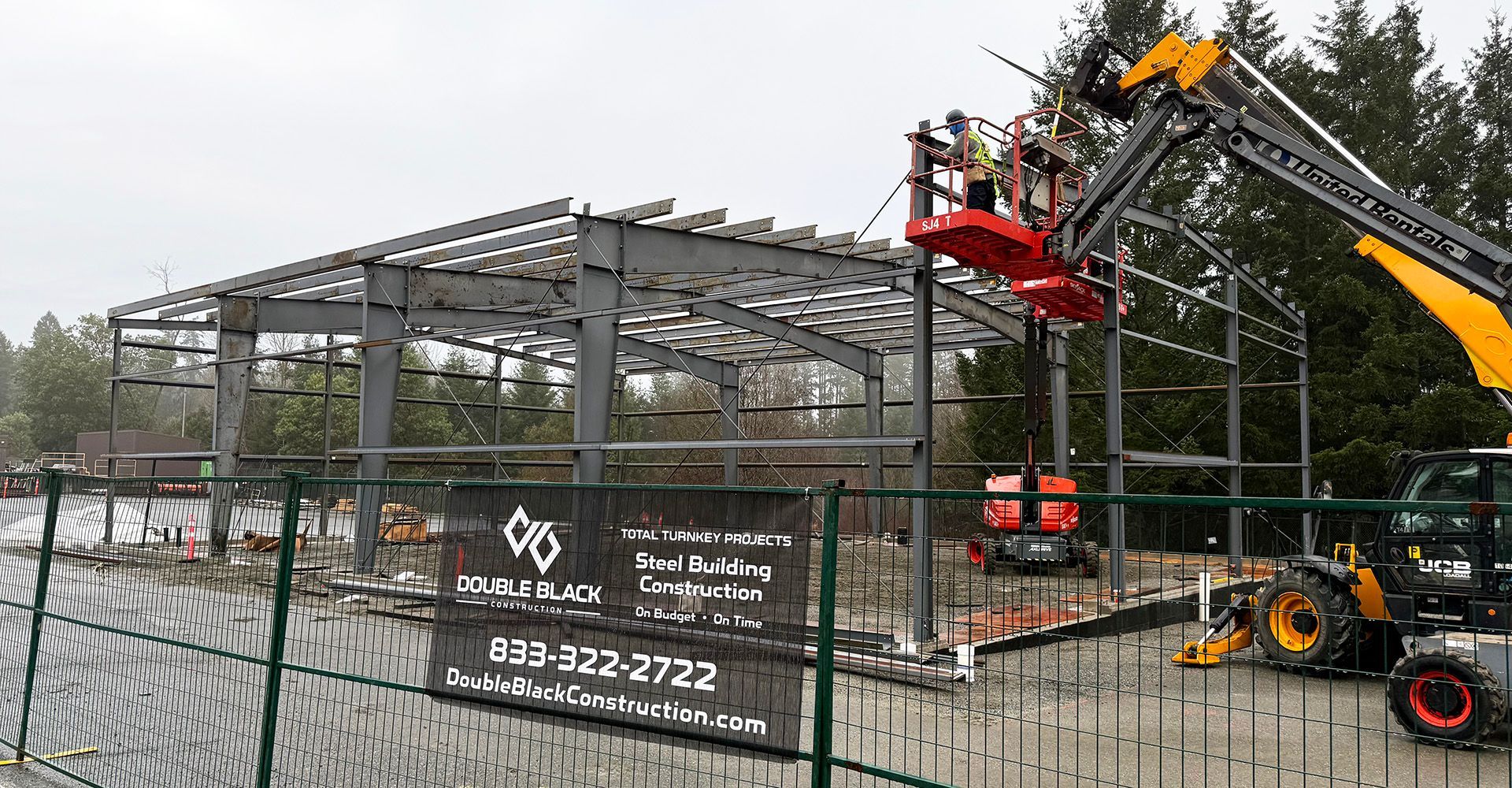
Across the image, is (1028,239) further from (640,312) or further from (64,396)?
(64,396)

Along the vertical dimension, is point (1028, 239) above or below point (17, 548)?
above

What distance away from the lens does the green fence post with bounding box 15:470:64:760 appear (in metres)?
6.66

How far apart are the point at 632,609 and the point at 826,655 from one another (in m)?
1.03

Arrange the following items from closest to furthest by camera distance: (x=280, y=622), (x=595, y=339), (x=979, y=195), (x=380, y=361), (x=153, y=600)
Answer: (x=280, y=622), (x=153, y=600), (x=979, y=195), (x=595, y=339), (x=380, y=361)

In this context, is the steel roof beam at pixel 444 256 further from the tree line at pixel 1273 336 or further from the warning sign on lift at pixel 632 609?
the warning sign on lift at pixel 632 609

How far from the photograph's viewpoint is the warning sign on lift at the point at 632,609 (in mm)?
4273

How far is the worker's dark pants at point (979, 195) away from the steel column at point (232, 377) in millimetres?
14804

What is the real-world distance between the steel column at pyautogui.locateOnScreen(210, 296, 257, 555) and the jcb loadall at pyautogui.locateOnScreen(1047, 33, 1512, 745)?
1592cm

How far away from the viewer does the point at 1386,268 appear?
35.6 ft

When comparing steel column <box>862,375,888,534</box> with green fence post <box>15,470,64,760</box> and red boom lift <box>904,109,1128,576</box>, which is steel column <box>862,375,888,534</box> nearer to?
red boom lift <box>904,109,1128,576</box>

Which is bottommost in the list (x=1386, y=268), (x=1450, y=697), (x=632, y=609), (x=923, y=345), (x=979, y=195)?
(x=1450, y=697)

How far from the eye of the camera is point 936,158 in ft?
38.7

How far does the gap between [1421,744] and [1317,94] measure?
27.4 m

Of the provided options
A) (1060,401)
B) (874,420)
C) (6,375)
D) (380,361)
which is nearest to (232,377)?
(380,361)
